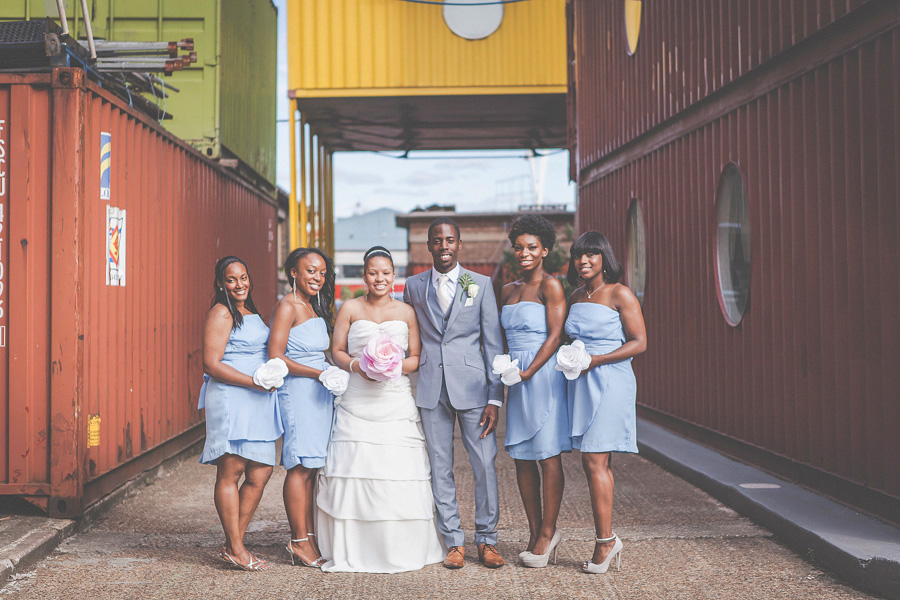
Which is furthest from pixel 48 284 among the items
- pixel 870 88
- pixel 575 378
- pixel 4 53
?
pixel 870 88

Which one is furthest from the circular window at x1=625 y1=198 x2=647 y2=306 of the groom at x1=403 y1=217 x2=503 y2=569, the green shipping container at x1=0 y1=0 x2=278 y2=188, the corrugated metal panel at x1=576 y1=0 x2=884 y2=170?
the groom at x1=403 y1=217 x2=503 y2=569

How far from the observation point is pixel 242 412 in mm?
4547

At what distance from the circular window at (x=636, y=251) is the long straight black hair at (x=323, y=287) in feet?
19.9

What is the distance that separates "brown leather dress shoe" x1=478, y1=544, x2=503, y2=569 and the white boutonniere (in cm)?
129

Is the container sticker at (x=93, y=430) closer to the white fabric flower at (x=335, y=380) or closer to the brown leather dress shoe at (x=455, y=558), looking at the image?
the white fabric flower at (x=335, y=380)

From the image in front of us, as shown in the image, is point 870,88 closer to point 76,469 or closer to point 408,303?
point 408,303

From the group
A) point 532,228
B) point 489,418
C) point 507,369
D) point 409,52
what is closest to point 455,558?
point 489,418

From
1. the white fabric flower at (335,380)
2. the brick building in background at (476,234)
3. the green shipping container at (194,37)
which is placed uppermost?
the green shipping container at (194,37)

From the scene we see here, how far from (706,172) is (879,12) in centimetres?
307

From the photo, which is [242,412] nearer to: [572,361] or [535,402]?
[535,402]

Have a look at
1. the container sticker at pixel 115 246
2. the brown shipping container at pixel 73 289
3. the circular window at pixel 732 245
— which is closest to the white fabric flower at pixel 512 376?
the brown shipping container at pixel 73 289

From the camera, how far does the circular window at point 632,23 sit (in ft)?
34.3

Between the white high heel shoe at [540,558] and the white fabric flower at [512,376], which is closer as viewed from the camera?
the white fabric flower at [512,376]

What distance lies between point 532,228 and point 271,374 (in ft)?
5.10
